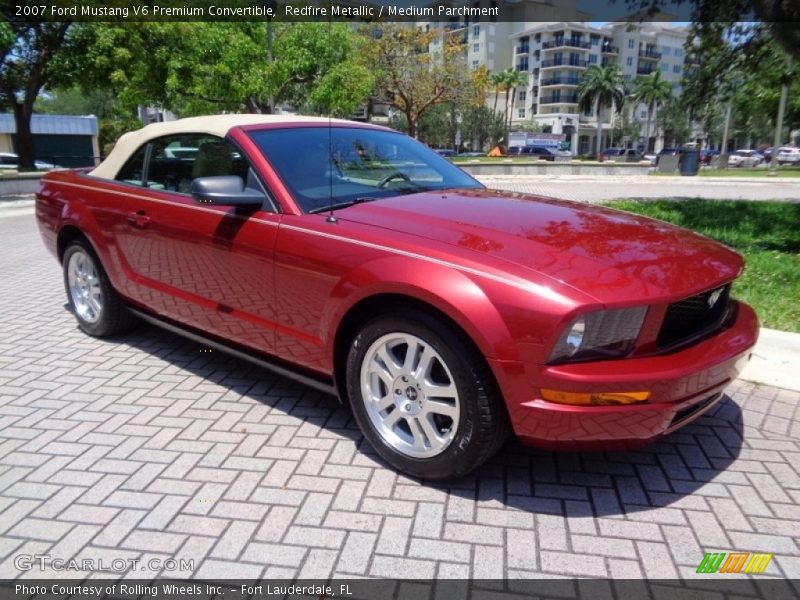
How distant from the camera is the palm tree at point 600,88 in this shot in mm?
86500

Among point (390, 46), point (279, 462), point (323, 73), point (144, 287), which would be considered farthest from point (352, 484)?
point (390, 46)

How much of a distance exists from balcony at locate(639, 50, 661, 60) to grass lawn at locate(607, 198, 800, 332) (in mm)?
99953

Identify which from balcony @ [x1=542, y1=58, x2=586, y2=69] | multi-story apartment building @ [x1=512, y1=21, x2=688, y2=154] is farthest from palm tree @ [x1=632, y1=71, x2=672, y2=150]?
balcony @ [x1=542, y1=58, x2=586, y2=69]

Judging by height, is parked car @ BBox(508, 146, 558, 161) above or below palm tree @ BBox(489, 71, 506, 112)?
below

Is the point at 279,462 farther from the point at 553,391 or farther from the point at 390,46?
the point at 390,46

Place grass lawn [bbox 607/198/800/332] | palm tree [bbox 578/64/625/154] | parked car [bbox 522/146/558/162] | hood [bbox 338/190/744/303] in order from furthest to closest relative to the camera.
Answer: palm tree [bbox 578/64/625/154], parked car [bbox 522/146/558/162], grass lawn [bbox 607/198/800/332], hood [bbox 338/190/744/303]

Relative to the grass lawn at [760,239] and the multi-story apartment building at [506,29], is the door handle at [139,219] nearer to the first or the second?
the grass lawn at [760,239]

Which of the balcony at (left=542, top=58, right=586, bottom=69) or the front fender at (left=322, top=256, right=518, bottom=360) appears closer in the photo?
the front fender at (left=322, top=256, right=518, bottom=360)

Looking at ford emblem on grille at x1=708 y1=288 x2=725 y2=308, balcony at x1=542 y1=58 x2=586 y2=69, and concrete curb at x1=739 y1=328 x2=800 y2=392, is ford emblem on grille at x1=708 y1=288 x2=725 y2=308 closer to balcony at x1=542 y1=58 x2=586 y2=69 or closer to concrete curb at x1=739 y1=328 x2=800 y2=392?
concrete curb at x1=739 y1=328 x2=800 y2=392

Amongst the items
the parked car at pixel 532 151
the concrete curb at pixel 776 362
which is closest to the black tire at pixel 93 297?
the concrete curb at pixel 776 362

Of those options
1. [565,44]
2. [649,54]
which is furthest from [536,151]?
[649,54]

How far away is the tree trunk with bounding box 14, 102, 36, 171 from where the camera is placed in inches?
762

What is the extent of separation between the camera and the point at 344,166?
146 inches

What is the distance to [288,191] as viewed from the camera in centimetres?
337
